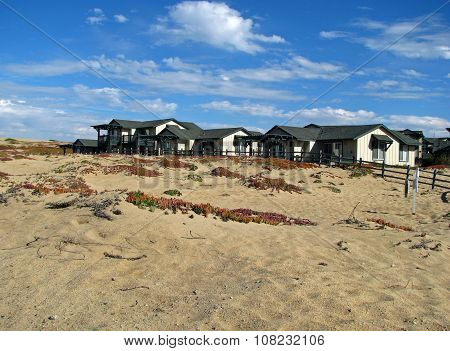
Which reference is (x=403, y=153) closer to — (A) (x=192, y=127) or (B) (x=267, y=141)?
(B) (x=267, y=141)

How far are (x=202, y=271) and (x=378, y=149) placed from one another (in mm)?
43586

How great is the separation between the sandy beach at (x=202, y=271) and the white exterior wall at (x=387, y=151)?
32237 mm

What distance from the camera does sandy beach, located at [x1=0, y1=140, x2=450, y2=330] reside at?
A: 6145mm

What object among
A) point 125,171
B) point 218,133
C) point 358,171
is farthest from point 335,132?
point 125,171

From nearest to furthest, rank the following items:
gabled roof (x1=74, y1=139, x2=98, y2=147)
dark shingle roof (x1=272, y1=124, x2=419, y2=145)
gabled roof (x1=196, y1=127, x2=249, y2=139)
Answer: dark shingle roof (x1=272, y1=124, x2=419, y2=145)
gabled roof (x1=196, y1=127, x2=249, y2=139)
gabled roof (x1=74, y1=139, x2=98, y2=147)

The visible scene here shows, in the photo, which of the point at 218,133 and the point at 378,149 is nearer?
the point at 378,149

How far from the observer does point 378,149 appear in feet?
157

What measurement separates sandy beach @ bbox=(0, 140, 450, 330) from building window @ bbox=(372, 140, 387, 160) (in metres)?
33.9

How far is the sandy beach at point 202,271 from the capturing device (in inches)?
242

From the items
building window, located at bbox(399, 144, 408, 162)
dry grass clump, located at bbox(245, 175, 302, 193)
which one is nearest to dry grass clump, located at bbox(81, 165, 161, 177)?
dry grass clump, located at bbox(245, 175, 302, 193)

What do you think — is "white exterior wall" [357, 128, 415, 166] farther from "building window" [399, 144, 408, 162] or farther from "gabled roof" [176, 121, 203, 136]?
"gabled roof" [176, 121, 203, 136]
